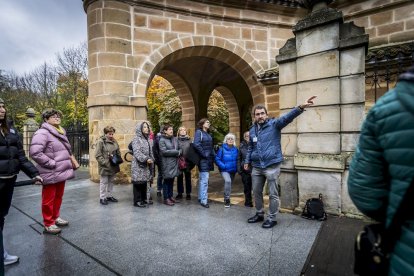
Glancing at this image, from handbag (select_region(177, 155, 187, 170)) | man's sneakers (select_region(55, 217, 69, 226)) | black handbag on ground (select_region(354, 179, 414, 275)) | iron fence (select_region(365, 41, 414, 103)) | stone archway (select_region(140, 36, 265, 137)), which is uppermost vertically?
stone archway (select_region(140, 36, 265, 137))

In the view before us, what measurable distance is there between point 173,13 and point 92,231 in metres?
6.28

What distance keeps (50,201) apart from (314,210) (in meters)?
3.79

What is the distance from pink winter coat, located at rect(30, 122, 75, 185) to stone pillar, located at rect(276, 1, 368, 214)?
353 cm

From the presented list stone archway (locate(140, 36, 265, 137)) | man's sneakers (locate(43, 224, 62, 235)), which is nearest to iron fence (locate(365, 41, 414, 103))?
stone archway (locate(140, 36, 265, 137))

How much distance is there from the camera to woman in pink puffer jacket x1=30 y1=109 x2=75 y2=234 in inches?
139

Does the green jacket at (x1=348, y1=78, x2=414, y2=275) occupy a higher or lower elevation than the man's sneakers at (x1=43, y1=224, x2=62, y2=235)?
higher

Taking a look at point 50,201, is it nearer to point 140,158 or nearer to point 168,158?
point 140,158

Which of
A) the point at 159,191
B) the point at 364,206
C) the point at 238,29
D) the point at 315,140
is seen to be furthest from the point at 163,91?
the point at 364,206

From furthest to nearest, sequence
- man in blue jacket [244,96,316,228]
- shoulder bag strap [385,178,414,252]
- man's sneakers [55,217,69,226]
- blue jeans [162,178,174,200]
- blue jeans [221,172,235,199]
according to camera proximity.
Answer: blue jeans [162,178,174,200]
blue jeans [221,172,235,199]
man's sneakers [55,217,69,226]
man in blue jacket [244,96,316,228]
shoulder bag strap [385,178,414,252]

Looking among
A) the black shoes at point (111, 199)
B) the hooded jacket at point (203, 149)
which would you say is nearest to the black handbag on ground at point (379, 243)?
the hooded jacket at point (203, 149)

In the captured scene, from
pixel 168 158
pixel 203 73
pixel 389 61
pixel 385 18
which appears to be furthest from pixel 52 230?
pixel 203 73

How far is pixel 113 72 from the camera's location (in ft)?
23.1

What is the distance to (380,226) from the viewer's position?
125cm

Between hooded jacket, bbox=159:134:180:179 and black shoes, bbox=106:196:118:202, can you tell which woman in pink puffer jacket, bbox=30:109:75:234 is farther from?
hooded jacket, bbox=159:134:180:179
